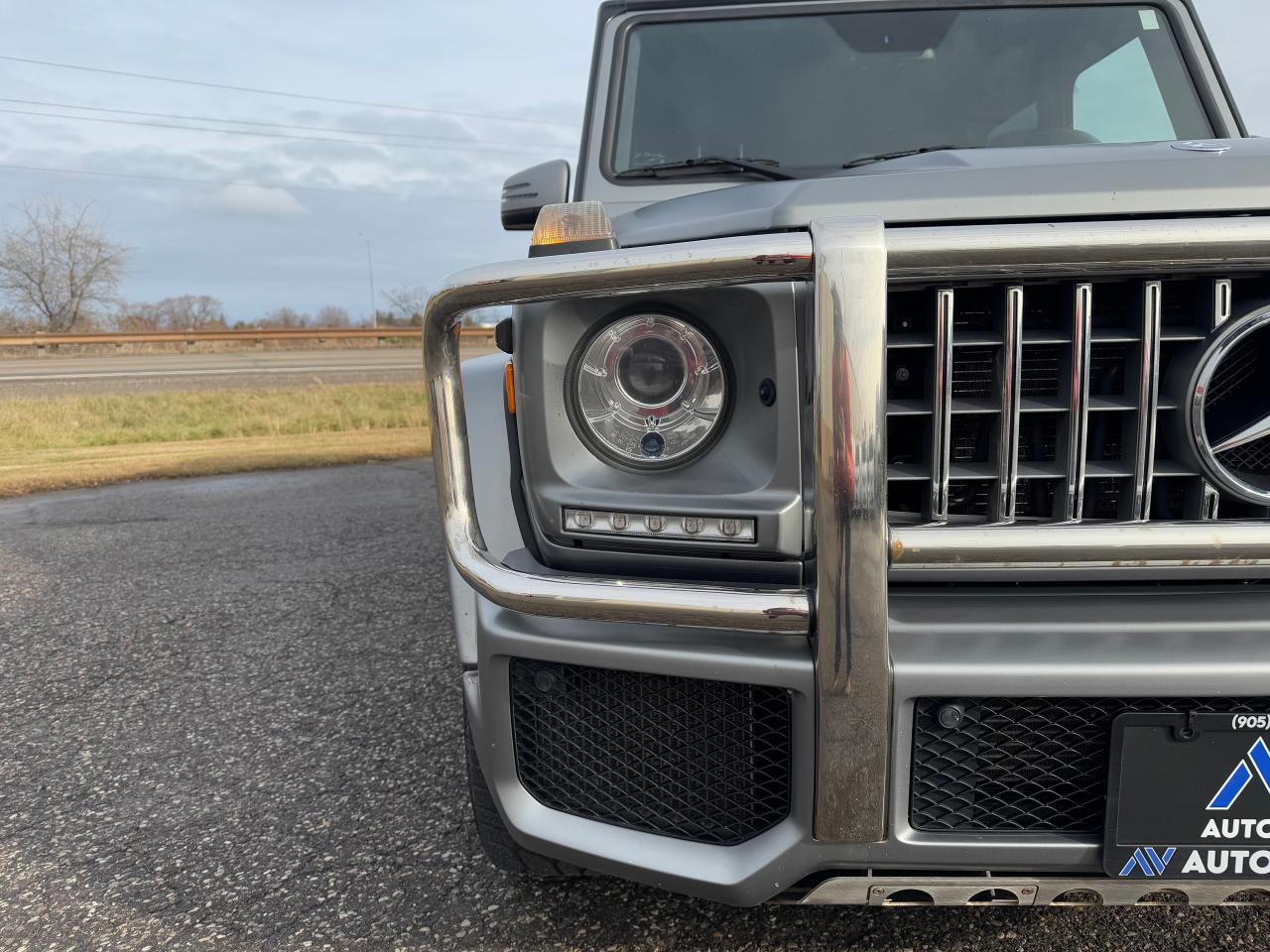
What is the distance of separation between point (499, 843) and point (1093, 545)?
1.16 metres

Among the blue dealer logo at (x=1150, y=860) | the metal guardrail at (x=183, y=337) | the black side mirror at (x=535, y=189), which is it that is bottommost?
the blue dealer logo at (x=1150, y=860)

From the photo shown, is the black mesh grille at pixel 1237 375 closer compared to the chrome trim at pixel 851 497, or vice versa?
the chrome trim at pixel 851 497

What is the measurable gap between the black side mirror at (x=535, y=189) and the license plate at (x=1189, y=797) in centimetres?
183

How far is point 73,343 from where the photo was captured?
28.3m

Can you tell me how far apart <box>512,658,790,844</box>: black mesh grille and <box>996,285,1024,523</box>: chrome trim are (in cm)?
44

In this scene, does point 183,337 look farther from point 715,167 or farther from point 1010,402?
point 1010,402

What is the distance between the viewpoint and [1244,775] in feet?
4.08

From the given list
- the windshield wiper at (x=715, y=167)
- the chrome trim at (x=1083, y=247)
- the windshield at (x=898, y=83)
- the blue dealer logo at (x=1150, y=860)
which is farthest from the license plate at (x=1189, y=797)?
the windshield at (x=898, y=83)

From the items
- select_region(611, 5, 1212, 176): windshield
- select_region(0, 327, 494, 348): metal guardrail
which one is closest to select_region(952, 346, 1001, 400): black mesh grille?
select_region(611, 5, 1212, 176): windshield

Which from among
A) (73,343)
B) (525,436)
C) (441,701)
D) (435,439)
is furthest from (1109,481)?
(73,343)

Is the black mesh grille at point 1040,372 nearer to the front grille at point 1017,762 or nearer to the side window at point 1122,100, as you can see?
the front grille at point 1017,762

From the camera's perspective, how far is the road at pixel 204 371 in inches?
714

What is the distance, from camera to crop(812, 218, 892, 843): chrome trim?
3.90 ft

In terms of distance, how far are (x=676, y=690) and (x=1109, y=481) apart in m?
0.76
